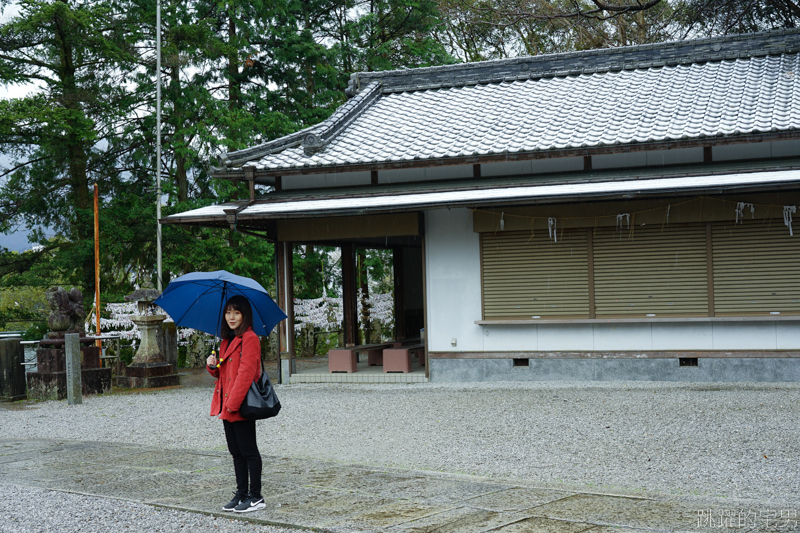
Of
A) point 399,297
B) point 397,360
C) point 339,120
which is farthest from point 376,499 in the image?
point 399,297

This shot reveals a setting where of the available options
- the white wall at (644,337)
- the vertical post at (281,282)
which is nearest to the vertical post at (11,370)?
the vertical post at (281,282)

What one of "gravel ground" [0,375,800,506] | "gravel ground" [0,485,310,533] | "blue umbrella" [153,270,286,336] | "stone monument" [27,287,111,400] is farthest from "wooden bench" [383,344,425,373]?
"gravel ground" [0,485,310,533]

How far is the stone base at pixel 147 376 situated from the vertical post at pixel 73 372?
1.88 metres

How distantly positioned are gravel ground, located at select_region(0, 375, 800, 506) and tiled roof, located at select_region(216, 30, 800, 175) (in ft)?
12.3

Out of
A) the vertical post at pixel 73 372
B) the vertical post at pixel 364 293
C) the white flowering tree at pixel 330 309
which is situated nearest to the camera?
the vertical post at pixel 73 372

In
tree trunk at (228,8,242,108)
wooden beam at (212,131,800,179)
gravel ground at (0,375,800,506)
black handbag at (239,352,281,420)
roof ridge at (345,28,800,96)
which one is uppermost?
tree trunk at (228,8,242,108)

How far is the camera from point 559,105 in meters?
14.6

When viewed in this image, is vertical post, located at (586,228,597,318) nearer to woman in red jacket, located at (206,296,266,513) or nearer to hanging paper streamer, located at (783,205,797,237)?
hanging paper streamer, located at (783,205,797,237)

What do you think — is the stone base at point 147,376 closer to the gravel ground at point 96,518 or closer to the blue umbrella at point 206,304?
the gravel ground at point 96,518

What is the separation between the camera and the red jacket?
210 inches

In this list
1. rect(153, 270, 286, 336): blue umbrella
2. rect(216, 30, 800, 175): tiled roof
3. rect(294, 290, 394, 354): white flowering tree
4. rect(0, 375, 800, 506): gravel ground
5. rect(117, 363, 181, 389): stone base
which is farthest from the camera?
rect(294, 290, 394, 354): white flowering tree

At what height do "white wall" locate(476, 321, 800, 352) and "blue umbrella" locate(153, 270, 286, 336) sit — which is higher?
"blue umbrella" locate(153, 270, 286, 336)

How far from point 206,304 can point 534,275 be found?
24.5 feet

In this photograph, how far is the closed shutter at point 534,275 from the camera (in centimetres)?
1230
